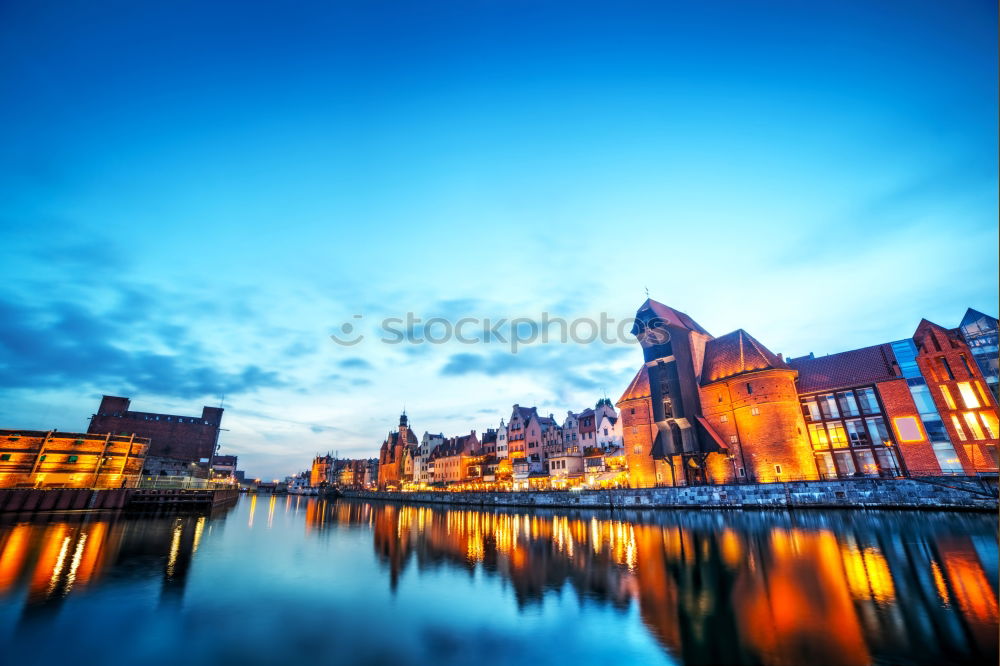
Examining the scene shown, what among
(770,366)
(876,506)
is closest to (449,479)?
(770,366)

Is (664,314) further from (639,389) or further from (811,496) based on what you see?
(811,496)

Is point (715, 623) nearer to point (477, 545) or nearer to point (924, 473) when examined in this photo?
point (477, 545)

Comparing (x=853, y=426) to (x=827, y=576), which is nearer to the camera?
(x=827, y=576)

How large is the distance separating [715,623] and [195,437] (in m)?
118

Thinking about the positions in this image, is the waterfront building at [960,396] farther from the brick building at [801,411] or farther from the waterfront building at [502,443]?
the waterfront building at [502,443]

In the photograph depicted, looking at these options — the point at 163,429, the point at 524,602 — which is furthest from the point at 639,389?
the point at 163,429

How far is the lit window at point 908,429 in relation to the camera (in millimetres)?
40875

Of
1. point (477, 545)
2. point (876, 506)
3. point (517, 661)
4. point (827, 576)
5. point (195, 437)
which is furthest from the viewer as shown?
point (195, 437)

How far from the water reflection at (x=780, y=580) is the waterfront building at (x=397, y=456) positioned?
338ft

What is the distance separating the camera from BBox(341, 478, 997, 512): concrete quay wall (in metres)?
30.8

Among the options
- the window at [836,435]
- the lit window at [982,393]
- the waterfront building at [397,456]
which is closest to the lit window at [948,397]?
the lit window at [982,393]

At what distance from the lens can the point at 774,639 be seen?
8180 mm

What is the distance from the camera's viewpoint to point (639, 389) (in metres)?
58.2

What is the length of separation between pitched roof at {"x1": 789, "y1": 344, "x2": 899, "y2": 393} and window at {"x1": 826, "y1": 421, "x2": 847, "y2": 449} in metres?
4.14
